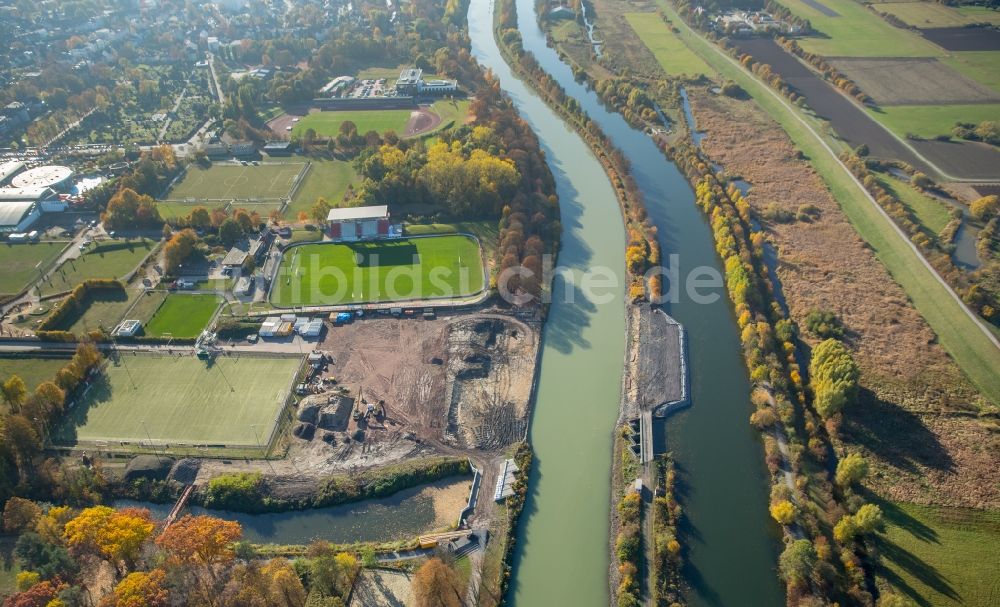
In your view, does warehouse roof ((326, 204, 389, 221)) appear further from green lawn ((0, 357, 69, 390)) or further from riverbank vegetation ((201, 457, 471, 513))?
riverbank vegetation ((201, 457, 471, 513))

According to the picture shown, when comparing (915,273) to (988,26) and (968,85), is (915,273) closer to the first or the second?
(968,85)

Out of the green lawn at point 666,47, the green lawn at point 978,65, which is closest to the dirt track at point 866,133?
the green lawn at point 666,47

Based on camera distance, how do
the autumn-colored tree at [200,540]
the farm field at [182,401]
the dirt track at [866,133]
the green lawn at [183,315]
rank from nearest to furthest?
the autumn-colored tree at [200,540] → the farm field at [182,401] → the green lawn at [183,315] → the dirt track at [866,133]

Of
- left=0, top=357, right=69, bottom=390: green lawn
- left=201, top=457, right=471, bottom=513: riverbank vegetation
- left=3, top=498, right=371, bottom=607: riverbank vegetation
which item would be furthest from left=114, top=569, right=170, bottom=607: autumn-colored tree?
left=0, top=357, right=69, bottom=390: green lawn

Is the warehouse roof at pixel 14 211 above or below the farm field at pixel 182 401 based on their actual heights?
above

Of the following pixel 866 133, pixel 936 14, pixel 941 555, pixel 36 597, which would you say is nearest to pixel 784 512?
pixel 941 555

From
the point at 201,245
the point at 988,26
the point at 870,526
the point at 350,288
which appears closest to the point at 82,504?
the point at 350,288

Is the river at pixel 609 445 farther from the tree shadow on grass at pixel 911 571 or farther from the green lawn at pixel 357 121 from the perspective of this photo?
the green lawn at pixel 357 121
